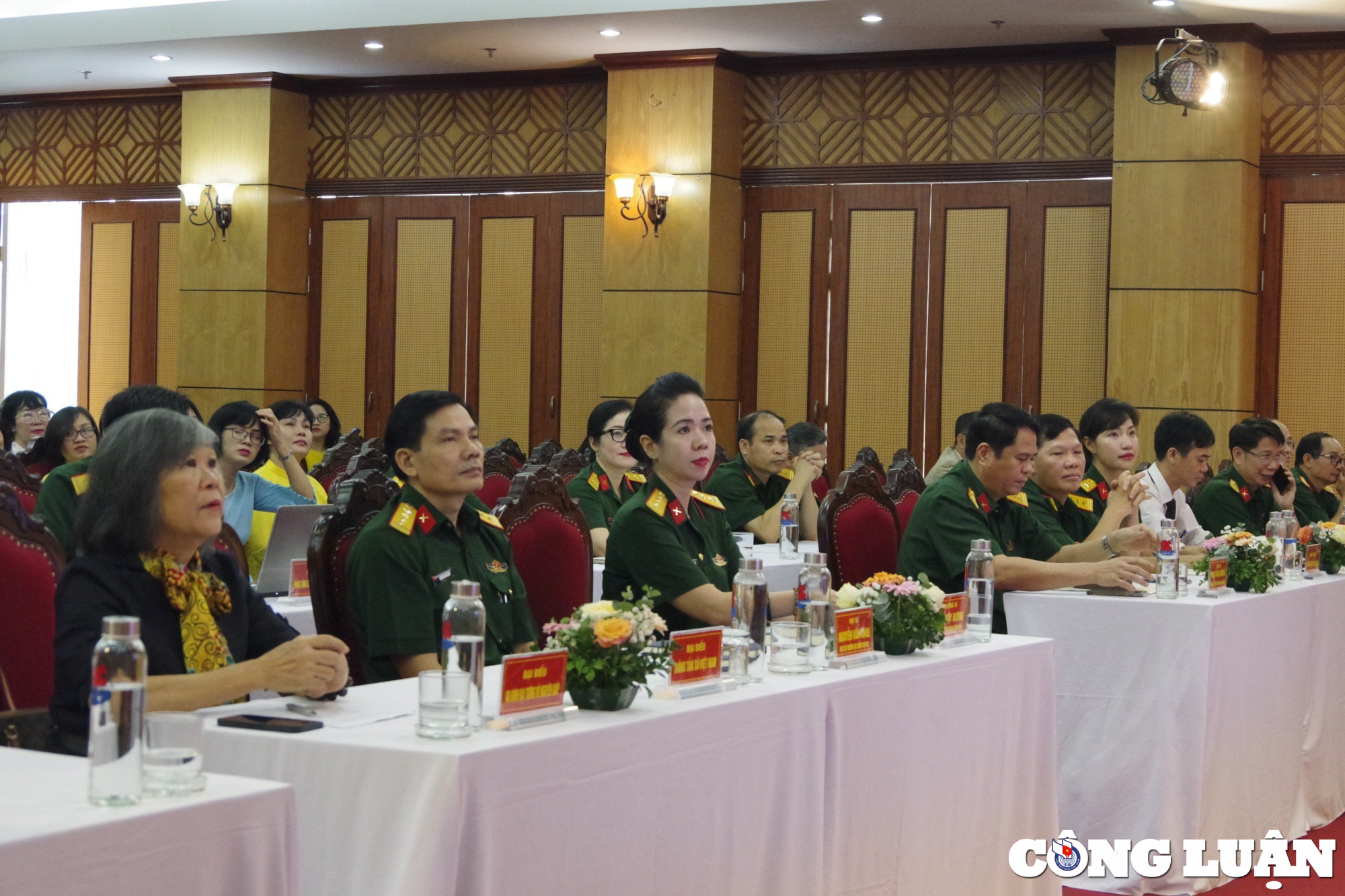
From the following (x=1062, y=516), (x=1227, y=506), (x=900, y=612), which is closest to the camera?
(x=900, y=612)

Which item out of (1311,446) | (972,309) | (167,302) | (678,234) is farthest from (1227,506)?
(167,302)

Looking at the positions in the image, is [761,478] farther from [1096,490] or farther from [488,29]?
[488,29]

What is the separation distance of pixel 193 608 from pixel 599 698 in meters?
0.63

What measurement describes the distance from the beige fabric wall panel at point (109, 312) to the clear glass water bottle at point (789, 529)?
23.8 ft

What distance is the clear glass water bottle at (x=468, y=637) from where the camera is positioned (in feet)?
6.95

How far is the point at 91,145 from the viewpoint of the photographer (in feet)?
37.7

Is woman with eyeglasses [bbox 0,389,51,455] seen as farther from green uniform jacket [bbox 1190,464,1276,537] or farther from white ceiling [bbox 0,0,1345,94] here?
green uniform jacket [bbox 1190,464,1276,537]

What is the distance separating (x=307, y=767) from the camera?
205cm

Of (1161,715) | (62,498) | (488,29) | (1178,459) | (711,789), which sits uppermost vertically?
(488,29)

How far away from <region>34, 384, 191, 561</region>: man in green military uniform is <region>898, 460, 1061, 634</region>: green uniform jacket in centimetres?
188

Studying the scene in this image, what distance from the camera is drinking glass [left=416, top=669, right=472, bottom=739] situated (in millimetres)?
2049

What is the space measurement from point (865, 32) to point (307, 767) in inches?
296

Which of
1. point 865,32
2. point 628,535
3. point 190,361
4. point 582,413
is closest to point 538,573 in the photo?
point 628,535

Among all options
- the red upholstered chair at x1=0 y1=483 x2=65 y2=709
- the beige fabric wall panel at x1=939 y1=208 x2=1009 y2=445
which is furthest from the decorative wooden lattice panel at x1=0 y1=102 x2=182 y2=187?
the red upholstered chair at x1=0 y1=483 x2=65 y2=709
